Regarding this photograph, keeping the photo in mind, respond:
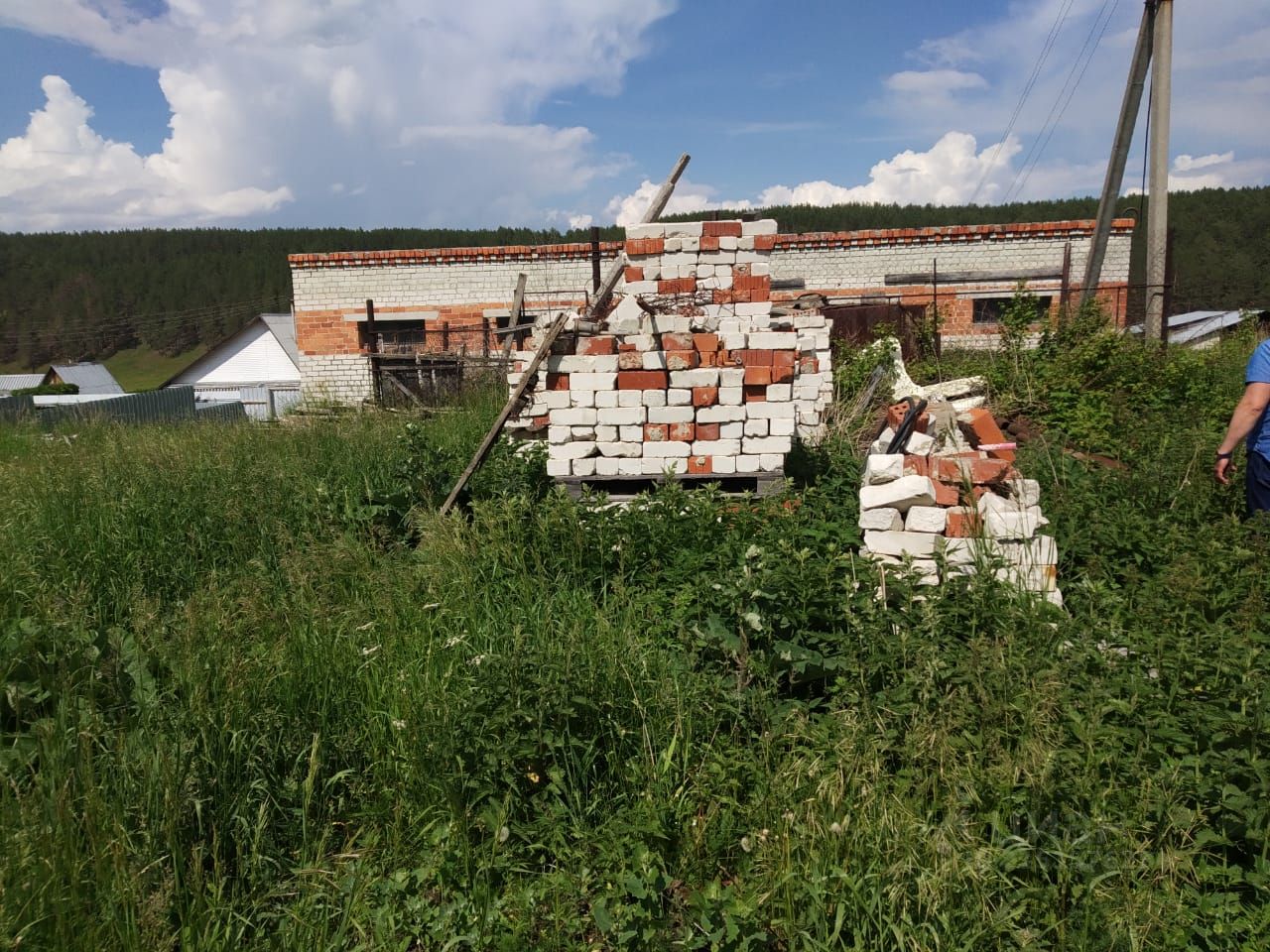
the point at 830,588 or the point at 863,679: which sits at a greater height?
the point at 830,588

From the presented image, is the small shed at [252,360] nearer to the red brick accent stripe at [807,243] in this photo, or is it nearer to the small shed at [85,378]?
the small shed at [85,378]

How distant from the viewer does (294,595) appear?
3.50 m

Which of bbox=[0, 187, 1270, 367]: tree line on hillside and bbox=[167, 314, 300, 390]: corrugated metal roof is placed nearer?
bbox=[167, 314, 300, 390]: corrugated metal roof

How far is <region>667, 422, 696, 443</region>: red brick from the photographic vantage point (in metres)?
5.07

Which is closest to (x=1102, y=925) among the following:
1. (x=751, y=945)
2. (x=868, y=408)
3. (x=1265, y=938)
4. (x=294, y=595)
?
(x=1265, y=938)

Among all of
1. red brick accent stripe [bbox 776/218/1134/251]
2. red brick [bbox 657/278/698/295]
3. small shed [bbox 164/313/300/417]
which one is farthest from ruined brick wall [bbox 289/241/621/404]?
small shed [bbox 164/313/300/417]

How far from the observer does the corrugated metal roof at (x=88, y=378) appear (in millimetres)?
32562

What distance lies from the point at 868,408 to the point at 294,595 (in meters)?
6.91

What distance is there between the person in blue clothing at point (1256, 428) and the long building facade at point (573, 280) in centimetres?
1238

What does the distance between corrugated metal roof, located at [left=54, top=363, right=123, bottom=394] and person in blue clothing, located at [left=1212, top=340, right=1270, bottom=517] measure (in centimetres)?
3759

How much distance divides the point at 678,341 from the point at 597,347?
55 centimetres

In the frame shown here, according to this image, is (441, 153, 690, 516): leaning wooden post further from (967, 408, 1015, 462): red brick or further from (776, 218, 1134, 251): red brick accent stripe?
(776, 218, 1134, 251): red brick accent stripe

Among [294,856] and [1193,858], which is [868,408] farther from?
[294,856]

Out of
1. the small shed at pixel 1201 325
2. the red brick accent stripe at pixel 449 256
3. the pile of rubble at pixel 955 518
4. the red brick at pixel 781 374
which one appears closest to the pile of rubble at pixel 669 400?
the red brick at pixel 781 374
